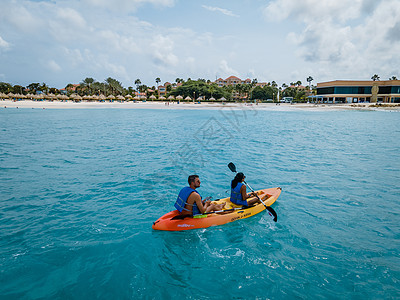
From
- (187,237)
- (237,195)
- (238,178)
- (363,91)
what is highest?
(363,91)

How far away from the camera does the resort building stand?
2744 inches

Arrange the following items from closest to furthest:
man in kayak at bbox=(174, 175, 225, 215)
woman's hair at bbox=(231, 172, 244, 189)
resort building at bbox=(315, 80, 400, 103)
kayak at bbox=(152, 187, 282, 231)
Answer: man in kayak at bbox=(174, 175, 225, 215) < kayak at bbox=(152, 187, 282, 231) < woman's hair at bbox=(231, 172, 244, 189) < resort building at bbox=(315, 80, 400, 103)

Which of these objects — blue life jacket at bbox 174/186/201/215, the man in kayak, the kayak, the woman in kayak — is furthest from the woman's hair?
blue life jacket at bbox 174/186/201/215

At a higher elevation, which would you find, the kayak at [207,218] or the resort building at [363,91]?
the resort building at [363,91]

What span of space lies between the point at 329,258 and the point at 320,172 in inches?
283

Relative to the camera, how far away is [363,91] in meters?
72.6

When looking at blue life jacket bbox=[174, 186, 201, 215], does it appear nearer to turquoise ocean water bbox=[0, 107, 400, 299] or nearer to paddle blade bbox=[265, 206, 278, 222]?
turquoise ocean water bbox=[0, 107, 400, 299]

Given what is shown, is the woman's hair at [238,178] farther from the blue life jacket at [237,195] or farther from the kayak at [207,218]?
the kayak at [207,218]

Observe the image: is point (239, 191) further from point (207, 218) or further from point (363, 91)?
point (363, 91)

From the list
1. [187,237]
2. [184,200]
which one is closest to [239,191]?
[184,200]

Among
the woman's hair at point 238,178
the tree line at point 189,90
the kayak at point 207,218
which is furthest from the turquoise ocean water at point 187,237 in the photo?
the tree line at point 189,90

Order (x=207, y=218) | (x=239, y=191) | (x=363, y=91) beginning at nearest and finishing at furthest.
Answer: (x=207, y=218) → (x=239, y=191) → (x=363, y=91)

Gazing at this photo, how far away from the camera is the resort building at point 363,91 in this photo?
69.7 m

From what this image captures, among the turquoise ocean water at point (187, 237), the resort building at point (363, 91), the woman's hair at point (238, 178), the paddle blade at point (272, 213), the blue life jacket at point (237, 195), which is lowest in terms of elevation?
the turquoise ocean water at point (187, 237)
